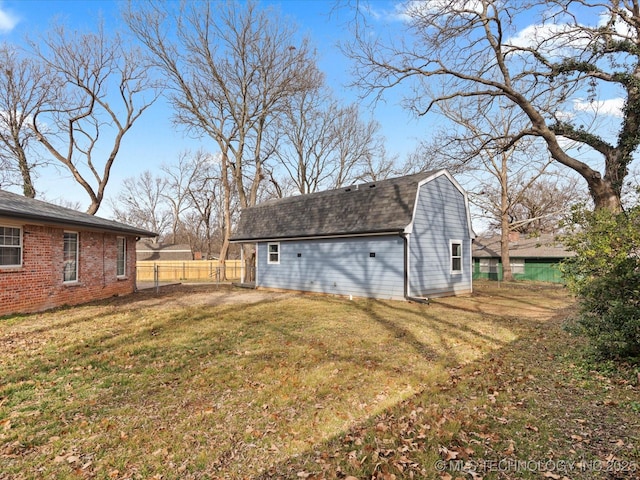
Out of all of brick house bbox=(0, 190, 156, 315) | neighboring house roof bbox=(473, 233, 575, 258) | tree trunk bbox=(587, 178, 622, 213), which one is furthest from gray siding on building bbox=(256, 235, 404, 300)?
neighboring house roof bbox=(473, 233, 575, 258)

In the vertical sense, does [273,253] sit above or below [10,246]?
below

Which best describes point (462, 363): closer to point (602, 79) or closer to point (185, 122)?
point (602, 79)

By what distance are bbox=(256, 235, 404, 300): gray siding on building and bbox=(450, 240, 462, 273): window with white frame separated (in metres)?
3.44

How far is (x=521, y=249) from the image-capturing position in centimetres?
2844

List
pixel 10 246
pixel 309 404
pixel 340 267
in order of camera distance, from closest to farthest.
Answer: pixel 309 404
pixel 10 246
pixel 340 267

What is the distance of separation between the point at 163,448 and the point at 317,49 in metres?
25.1

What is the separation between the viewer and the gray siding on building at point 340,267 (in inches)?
506

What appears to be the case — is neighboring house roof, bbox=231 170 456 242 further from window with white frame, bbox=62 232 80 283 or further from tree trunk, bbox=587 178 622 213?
window with white frame, bbox=62 232 80 283

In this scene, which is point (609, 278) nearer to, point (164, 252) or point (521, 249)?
point (521, 249)

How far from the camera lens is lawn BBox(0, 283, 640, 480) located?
10.2 feet

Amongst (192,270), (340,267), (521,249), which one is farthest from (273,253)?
(521,249)

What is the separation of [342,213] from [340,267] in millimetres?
2308

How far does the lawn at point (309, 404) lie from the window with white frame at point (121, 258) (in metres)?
6.66

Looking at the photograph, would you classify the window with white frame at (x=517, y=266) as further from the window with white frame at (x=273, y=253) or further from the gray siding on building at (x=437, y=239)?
the window with white frame at (x=273, y=253)
